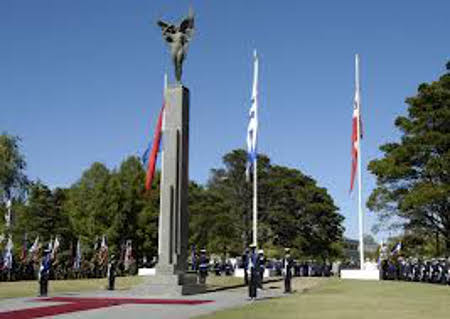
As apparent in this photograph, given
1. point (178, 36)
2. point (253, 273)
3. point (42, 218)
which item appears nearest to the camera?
point (253, 273)

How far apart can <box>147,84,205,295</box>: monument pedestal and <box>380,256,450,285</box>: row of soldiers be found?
1514 cm

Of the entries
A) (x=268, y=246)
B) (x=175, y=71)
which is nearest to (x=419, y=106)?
(x=175, y=71)

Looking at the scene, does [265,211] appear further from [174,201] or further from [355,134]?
[174,201]

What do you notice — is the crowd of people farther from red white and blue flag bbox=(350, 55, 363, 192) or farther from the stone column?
red white and blue flag bbox=(350, 55, 363, 192)

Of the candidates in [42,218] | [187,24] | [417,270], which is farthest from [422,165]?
[42,218]

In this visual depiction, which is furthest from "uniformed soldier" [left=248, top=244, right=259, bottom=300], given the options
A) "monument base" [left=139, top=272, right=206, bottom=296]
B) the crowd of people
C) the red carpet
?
the crowd of people

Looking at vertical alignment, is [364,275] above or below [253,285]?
below

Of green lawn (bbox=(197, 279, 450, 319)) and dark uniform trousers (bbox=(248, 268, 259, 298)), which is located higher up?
dark uniform trousers (bbox=(248, 268, 259, 298))

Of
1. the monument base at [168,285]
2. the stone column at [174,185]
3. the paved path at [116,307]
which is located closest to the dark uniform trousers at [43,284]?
the paved path at [116,307]

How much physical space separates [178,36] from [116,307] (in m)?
13.6

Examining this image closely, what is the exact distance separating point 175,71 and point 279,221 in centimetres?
4647

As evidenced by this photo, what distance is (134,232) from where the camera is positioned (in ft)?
198

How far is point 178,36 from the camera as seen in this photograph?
1094 inches

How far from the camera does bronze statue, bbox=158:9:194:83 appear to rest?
27750mm
